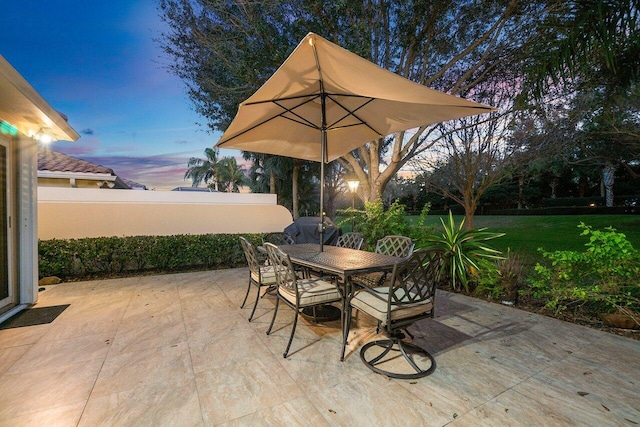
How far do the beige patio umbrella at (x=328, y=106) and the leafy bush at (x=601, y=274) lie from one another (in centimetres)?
204

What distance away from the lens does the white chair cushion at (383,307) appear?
6.81ft

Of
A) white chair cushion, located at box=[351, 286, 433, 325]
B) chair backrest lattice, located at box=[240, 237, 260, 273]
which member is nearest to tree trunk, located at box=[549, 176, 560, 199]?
white chair cushion, located at box=[351, 286, 433, 325]

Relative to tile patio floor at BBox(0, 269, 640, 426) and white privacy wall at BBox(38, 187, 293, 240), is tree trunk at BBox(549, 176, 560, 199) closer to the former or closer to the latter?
white privacy wall at BBox(38, 187, 293, 240)

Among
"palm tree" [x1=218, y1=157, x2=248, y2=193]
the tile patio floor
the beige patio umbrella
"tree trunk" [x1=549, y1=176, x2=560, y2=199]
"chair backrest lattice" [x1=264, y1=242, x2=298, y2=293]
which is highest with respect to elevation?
"palm tree" [x1=218, y1=157, x2=248, y2=193]

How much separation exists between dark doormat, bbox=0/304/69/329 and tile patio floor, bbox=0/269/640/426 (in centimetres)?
17

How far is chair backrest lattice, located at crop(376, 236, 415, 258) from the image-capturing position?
3303 millimetres

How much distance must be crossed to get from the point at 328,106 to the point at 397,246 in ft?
6.47

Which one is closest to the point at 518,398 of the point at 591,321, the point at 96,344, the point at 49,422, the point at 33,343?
the point at 591,321

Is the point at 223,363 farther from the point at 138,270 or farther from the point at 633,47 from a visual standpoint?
the point at 633,47

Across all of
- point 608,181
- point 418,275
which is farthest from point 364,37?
point 608,181

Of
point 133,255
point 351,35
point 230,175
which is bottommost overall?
point 133,255

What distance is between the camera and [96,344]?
2.57m

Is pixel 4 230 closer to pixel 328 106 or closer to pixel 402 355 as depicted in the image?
pixel 328 106

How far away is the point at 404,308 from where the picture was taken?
210 cm
